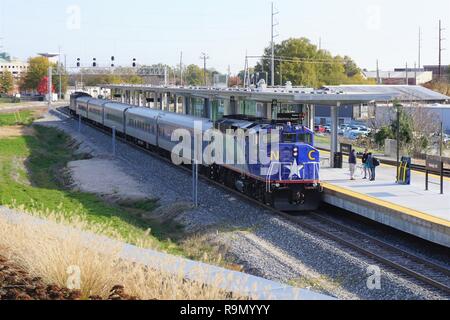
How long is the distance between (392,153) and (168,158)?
1235cm

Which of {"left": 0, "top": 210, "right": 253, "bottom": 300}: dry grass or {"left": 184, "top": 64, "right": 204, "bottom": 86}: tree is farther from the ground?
{"left": 184, "top": 64, "right": 204, "bottom": 86}: tree

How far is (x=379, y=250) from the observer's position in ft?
54.2

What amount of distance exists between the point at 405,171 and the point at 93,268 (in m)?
16.4

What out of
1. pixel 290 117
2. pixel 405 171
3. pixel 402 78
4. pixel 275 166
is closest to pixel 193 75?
pixel 402 78

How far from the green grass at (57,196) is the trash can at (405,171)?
8.23 meters

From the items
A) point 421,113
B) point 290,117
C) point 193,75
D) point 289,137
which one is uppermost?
point 193,75

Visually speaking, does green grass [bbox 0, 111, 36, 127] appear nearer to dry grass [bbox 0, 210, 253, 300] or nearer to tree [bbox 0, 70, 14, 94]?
tree [bbox 0, 70, 14, 94]

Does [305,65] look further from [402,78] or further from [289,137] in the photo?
[289,137]

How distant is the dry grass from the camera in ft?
25.2

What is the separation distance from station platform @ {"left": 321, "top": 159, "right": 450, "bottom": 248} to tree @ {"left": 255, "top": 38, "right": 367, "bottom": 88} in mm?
55019

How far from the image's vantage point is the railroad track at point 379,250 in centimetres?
1399

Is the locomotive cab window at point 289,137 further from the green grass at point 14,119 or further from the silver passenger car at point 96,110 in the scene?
the green grass at point 14,119

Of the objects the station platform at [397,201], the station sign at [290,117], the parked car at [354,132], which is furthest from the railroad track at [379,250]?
the parked car at [354,132]

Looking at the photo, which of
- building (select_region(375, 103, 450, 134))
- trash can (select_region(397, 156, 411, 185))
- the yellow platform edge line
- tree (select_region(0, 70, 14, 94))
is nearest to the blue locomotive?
the yellow platform edge line
